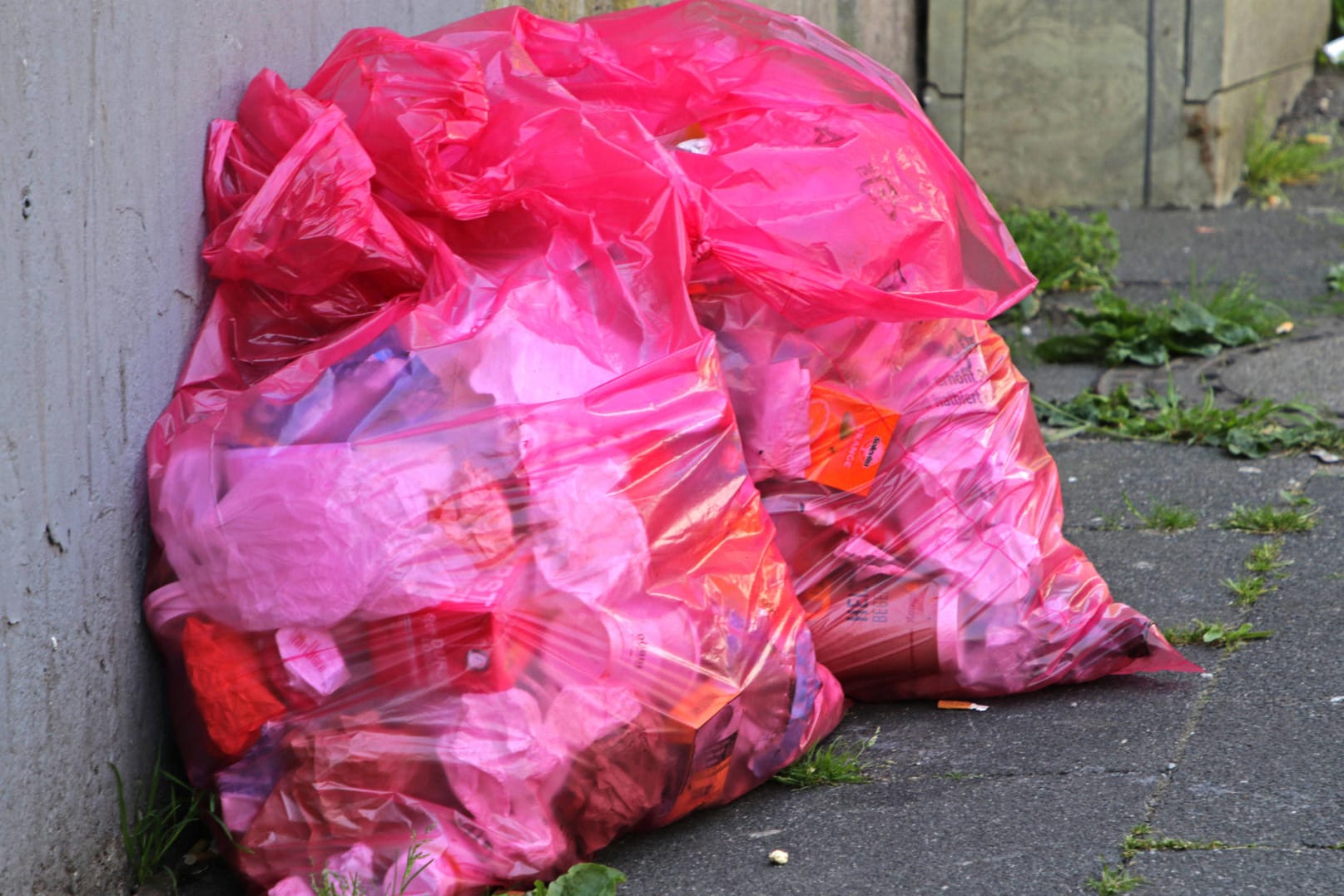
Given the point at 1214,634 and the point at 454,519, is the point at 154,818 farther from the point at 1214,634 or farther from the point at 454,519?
the point at 1214,634

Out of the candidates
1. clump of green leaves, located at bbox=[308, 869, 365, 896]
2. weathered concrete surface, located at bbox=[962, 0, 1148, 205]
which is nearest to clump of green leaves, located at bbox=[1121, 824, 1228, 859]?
clump of green leaves, located at bbox=[308, 869, 365, 896]

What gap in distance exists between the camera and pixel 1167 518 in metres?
2.67

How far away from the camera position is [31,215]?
1470 millimetres

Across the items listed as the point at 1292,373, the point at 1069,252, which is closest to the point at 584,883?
the point at 1292,373

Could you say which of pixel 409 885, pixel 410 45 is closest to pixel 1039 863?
pixel 409 885

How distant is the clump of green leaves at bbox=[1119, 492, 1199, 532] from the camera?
2.66 metres

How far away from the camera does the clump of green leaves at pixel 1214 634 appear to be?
7.07 ft

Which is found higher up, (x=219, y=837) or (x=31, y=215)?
(x=31, y=215)

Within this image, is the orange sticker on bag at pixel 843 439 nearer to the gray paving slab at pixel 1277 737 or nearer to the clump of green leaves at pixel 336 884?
the gray paving slab at pixel 1277 737

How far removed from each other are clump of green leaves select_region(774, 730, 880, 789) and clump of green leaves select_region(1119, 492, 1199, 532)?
1.05 metres

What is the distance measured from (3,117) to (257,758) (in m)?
0.74

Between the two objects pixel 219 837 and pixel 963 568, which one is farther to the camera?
pixel 963 568

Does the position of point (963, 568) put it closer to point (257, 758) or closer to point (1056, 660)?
point (1056, 660)

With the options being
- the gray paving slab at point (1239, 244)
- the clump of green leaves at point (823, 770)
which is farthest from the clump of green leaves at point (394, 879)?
the gray paving slab at point (1239, 244)
